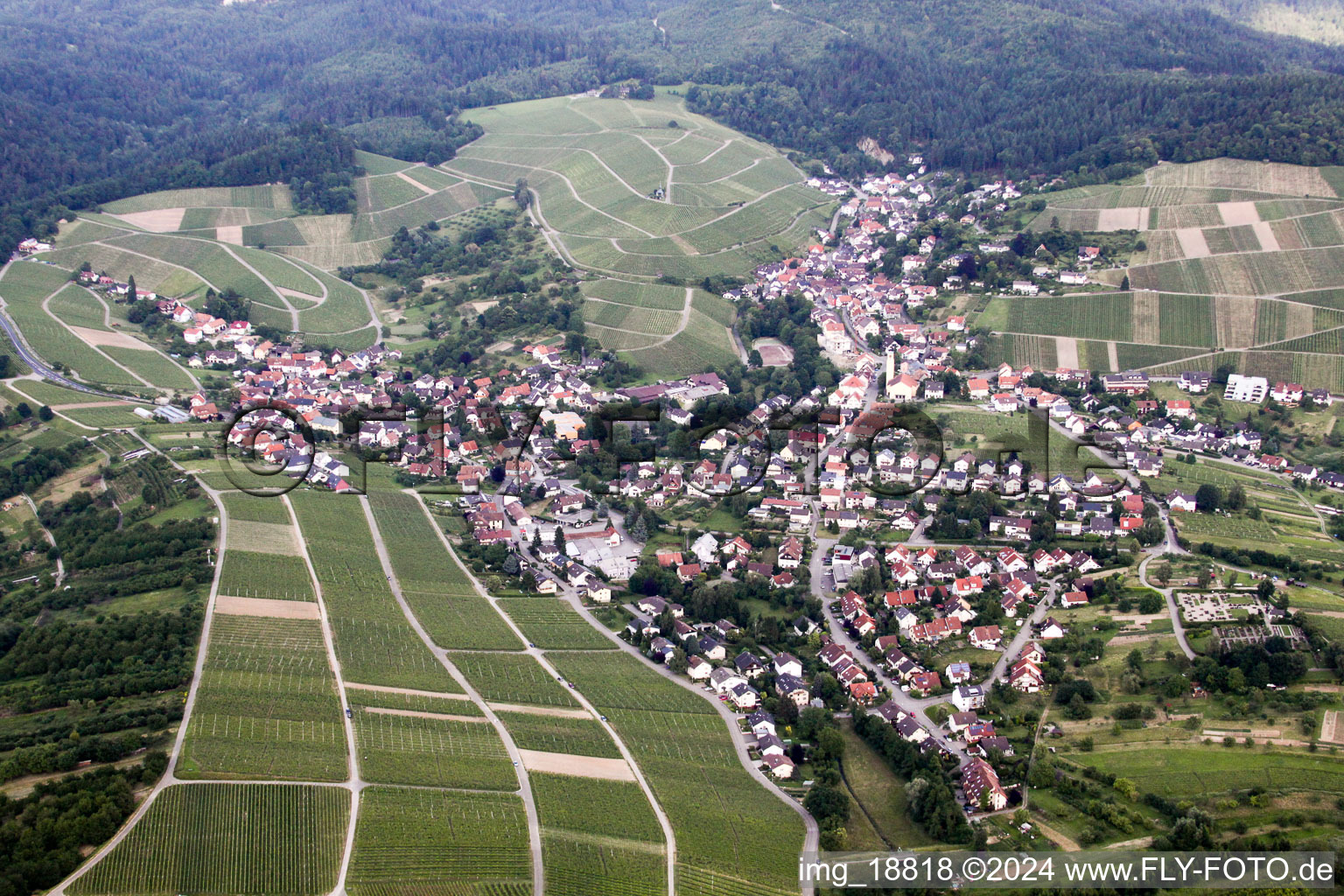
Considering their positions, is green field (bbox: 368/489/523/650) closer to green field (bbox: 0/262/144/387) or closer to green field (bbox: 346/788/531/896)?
green field (bbox: 346/788/531/896)

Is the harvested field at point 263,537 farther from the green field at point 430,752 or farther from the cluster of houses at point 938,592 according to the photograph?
the cluster of houses at point 938,592

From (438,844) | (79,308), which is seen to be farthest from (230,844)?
(79,308)

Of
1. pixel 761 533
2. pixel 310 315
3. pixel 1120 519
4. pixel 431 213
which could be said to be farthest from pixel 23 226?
pixel 1120 519

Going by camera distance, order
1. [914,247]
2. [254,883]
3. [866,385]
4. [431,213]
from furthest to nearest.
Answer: [431,213], [914,247], [866,385], [254,883]

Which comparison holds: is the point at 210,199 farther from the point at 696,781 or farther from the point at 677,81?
the point at 696,781

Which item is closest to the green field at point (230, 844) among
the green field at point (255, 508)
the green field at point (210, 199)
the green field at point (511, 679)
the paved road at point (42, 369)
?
the green field at point (511, 679)

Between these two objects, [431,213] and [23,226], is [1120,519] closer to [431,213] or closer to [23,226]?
[431,213]
